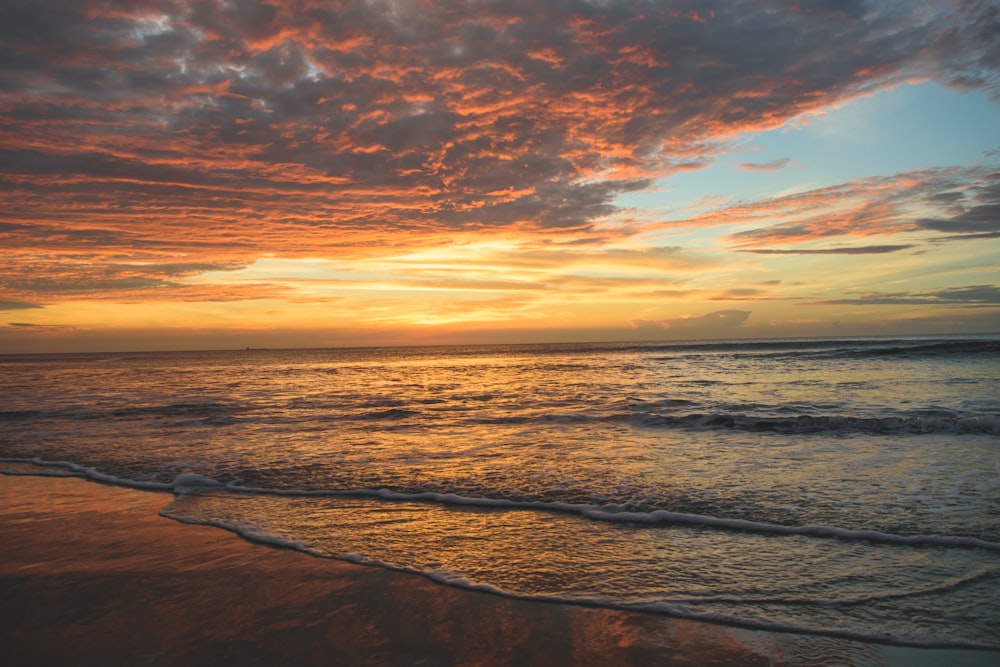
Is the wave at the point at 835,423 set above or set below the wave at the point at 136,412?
above

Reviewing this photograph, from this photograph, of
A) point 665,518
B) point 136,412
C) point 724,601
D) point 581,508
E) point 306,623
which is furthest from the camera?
point 136,412

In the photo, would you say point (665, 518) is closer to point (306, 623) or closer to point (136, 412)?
point (306, 623)

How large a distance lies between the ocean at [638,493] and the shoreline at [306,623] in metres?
0.24

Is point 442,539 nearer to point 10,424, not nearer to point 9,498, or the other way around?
point 9,498

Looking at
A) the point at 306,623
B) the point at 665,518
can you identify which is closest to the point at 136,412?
the point at 306,623

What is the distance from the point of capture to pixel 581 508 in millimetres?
7488

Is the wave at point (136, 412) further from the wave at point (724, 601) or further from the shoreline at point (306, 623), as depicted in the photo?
the wave at point (724, 601)

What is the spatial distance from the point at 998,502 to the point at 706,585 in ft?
15.4

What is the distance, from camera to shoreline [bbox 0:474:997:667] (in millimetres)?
3881

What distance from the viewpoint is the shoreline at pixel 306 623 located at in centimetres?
388

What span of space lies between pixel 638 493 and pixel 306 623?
4.88m

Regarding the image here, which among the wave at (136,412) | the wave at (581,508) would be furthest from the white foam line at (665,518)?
the wave at (136,412)

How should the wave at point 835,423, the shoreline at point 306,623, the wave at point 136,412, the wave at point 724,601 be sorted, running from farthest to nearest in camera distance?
1. the wave at point 136,412
2. the wave at point 835,423
3. the wave at point 724,601
4. the shoreline at point 306,623

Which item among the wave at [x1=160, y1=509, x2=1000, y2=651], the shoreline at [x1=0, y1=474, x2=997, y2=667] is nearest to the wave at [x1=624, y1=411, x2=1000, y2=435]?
the wave at [x1=160, y1=509, x2=1000, y2=651]
